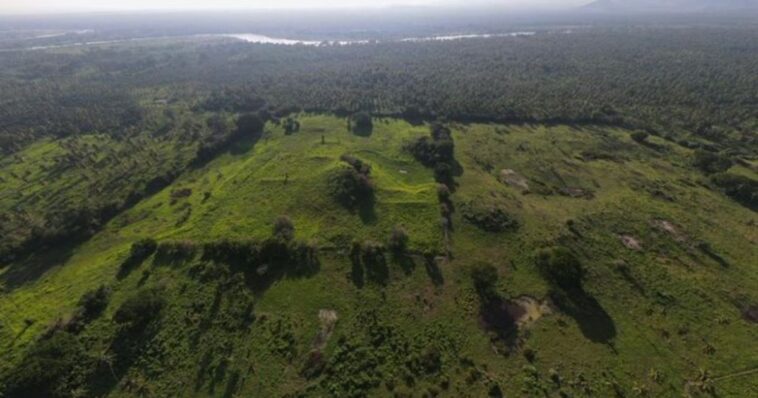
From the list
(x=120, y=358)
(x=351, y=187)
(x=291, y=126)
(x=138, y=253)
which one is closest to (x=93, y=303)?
(x=138, y=253)

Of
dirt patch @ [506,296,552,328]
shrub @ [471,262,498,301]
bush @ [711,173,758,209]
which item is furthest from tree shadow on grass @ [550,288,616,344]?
bush @ [711,173,758,209]

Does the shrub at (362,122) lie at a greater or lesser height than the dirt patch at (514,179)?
greater

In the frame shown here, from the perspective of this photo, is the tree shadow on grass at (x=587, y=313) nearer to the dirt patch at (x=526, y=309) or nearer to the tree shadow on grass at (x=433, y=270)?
the dirt patch at (x=526, y=309)

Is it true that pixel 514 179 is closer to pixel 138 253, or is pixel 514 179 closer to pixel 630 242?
pixel 630 242

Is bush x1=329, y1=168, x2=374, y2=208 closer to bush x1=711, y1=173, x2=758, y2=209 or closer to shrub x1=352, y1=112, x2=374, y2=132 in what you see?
shrub x1=352, y1=112, x2=374, y2=132

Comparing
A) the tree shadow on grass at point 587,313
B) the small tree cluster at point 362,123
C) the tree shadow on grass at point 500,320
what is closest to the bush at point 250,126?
the small tree cluster at point 362,123

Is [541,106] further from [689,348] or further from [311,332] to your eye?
[311,332]
